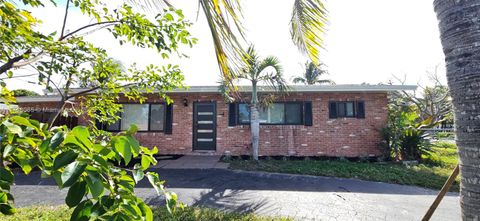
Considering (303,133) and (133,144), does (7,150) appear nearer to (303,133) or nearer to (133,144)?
(133,144)

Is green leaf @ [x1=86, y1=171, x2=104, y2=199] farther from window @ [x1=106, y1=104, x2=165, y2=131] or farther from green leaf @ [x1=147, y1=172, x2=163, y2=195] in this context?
window @ [x1=106, y1=104, x2=165, y2=131]

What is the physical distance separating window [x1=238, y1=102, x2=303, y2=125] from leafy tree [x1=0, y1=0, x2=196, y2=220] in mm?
6986

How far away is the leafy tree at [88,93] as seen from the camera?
71 centimetres

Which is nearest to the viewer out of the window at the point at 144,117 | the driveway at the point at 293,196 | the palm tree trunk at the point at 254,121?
the driveway at the point at 293,196

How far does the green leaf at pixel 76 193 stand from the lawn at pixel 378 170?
6853mm

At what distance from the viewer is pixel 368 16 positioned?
104 inches

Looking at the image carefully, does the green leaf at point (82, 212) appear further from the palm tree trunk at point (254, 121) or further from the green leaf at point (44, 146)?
the palm tree trunk at point (254, 121)

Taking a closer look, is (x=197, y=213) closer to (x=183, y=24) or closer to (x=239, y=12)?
(x=183, y=24)

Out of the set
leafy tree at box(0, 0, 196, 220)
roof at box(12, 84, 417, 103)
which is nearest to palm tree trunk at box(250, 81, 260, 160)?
roof at box(12, 84, 417, 103)

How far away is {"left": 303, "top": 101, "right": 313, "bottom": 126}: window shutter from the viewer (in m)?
9.60

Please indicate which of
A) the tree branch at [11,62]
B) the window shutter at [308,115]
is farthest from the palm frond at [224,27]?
the window shutter at [308,115]

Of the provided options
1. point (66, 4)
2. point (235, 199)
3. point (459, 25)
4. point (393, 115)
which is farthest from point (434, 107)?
point (66, 4)

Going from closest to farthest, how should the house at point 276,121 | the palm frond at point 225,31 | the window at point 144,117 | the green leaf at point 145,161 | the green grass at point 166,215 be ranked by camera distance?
the green leaf at point 145,161, the palm frond at point 225,31, the green grass at point 166,215, the house at point 276,121, the window at point 144,117

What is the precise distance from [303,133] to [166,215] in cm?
675
